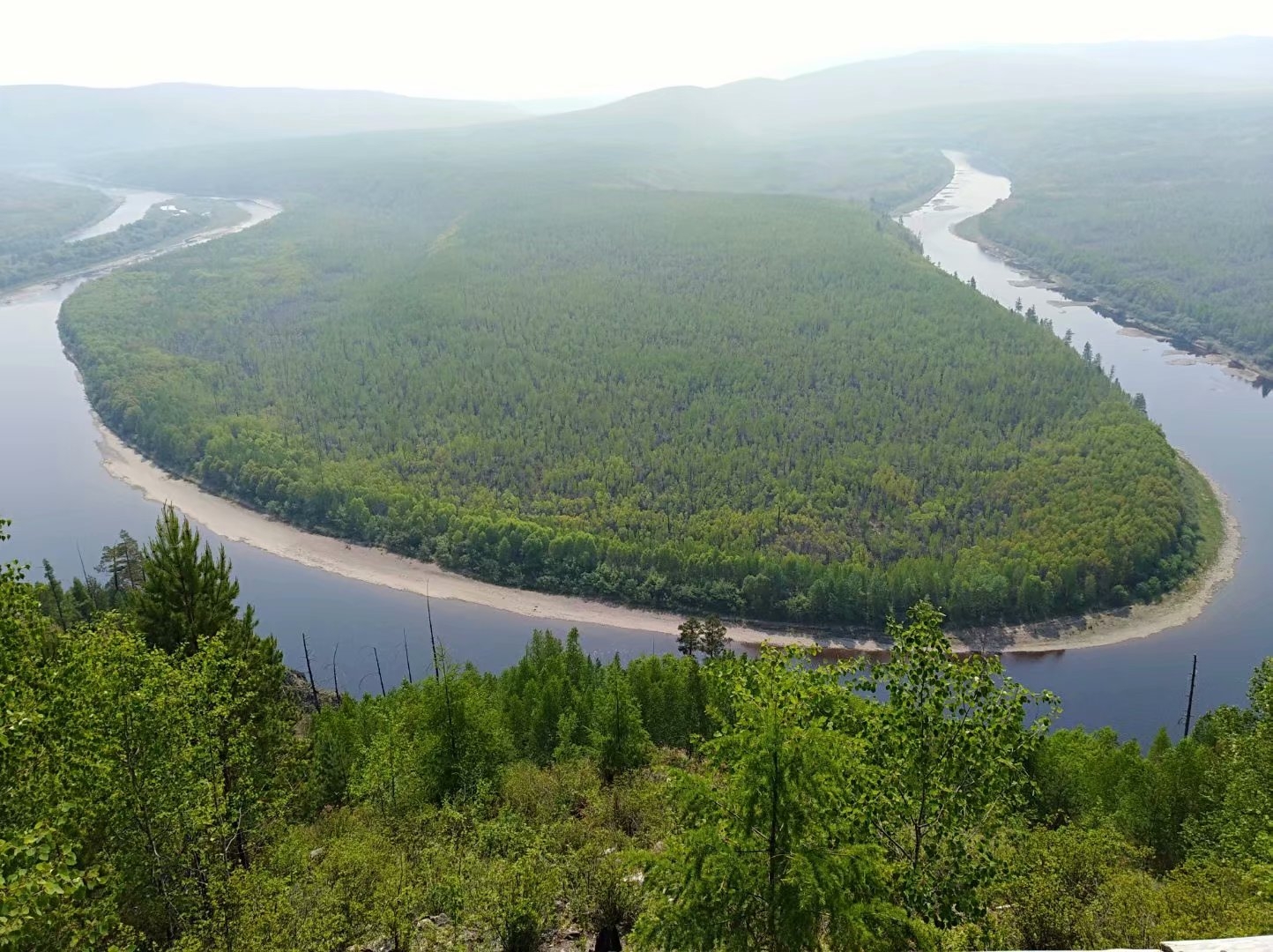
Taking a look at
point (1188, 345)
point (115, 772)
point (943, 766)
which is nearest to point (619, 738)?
point (115, 772)

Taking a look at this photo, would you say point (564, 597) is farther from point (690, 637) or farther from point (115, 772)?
point (115, 772)

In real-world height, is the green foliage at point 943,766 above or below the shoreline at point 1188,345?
above

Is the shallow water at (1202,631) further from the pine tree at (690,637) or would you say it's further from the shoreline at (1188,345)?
the pine tree at (690,637)

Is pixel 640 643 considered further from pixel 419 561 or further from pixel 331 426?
pixel 331 426

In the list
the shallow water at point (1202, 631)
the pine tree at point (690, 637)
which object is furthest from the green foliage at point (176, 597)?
the shallow water at point (1202, 631)

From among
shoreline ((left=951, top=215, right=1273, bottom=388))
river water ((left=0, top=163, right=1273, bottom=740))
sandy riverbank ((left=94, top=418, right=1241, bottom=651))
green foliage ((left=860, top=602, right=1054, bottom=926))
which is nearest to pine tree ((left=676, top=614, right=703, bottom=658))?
sandy riverbank ((left=94, top=418, right=1241, bottom=651))

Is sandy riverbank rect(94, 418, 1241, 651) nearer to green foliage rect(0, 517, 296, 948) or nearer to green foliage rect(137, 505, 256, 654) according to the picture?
green foliage rect(137, 505, 256, 654)

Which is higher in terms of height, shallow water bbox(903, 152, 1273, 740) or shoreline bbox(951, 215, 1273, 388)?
shoreline bbox(951, 215, 1273, 388)
